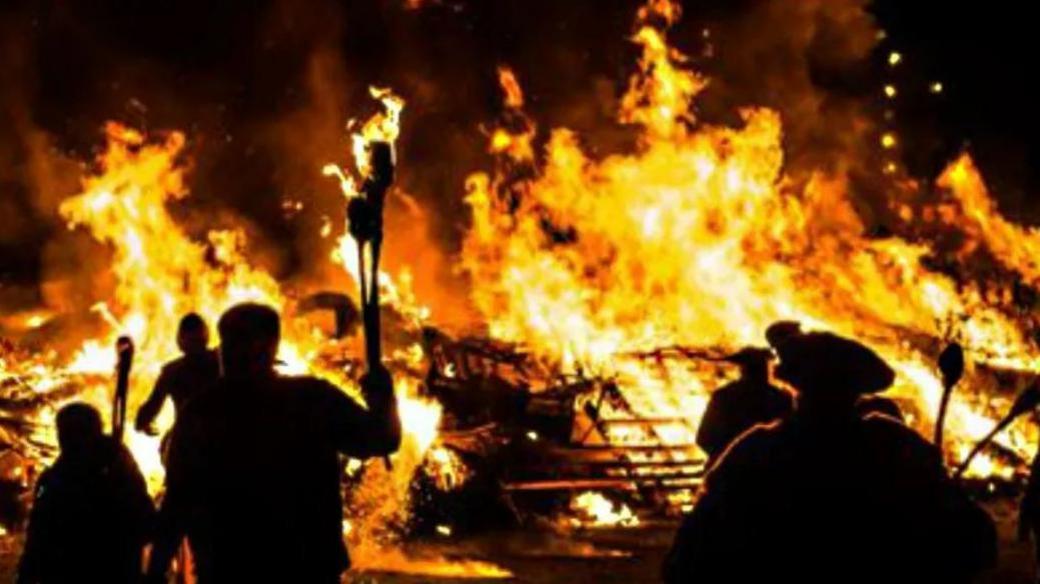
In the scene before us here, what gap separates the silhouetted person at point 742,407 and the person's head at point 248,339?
329cm

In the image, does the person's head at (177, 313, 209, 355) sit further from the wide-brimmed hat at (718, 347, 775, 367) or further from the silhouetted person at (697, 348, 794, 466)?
the wide-brimmed hat at (718, 347, 775, 367)

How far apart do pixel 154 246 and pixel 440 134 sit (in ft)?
24.1

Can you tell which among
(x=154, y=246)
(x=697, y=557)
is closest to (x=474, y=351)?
(x=154, y=246)

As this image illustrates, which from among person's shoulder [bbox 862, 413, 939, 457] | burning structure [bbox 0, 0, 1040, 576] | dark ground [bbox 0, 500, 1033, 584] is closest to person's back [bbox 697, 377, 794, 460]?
dark ground [bbox 0, 500, 1033, 584]

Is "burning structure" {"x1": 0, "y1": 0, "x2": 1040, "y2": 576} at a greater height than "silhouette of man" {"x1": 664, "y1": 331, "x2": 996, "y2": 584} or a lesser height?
greater

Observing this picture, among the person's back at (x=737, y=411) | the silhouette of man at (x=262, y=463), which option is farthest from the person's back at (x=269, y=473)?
the person's back at (x=737, y=411)

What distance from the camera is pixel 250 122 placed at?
72.3ft

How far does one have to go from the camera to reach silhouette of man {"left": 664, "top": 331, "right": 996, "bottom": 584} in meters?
3.21

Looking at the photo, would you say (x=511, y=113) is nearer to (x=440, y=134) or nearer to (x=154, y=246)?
(x=440, y=134)

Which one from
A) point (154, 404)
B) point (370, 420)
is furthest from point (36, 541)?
point (154, 404)

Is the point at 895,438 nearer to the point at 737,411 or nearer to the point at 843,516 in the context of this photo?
the point at 843,516

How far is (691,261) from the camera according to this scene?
18.3 meters

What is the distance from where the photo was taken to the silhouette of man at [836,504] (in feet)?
10.5

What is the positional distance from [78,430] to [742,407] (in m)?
3.48
